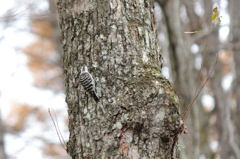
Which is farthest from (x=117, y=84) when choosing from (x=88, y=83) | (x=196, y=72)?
(x=196, y=72)

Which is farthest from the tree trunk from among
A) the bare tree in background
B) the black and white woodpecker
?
the bare tree in background

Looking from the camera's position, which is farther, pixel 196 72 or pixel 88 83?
pixel 196 72

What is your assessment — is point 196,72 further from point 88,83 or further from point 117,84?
point 88,83

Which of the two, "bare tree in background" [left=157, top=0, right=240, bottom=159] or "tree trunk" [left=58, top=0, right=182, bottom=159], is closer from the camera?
"tree trunk" [left=58, top=0, right=182, bottom=159]

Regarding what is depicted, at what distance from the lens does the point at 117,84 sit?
2305mm

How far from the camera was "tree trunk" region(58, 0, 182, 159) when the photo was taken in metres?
2.17

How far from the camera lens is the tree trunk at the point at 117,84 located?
2174 millimetres

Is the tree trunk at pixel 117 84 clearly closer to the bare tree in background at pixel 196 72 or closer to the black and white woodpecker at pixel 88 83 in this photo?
the black and white woodpecker at pixel 88 83

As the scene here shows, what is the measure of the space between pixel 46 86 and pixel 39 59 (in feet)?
3.96

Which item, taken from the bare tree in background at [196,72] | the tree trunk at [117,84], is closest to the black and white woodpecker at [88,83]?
A: the tree trunk at [117,84]

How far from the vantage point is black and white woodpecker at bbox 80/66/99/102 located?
2.27 metres

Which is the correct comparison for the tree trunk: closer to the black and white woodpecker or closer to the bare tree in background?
the black and white woodpecker

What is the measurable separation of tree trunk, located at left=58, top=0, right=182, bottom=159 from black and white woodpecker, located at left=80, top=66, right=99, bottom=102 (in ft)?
0.12

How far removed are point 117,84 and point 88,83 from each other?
0.21 metres
